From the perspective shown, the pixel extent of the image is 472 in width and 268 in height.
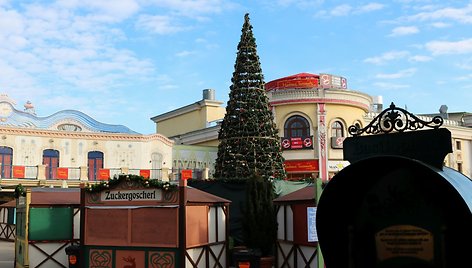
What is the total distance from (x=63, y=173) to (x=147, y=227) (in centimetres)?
2278

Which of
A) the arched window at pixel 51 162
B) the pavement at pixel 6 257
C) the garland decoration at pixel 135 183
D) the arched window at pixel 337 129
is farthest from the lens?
the arched window at pixel 337 129

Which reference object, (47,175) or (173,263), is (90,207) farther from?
(47,175)

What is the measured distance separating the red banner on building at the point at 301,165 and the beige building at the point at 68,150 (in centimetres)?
902

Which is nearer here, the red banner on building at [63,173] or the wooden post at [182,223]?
the wooden post at [182,223]

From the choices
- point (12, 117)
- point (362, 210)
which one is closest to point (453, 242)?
point (362, 210)

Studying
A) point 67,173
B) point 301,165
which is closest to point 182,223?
point 67,173

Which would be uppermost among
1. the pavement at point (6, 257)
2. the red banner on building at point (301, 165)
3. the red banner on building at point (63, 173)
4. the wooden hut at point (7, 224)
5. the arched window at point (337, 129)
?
the arched window at point (337, 129)

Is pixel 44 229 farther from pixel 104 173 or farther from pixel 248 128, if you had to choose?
pixel 104 173

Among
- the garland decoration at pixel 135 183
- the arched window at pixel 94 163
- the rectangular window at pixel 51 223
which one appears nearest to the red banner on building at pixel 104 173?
the arched window at pixel 94 163

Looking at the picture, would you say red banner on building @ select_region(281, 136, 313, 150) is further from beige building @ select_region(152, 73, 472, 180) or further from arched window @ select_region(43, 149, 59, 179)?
arched window @ select_region(43, 149, 59, 179)

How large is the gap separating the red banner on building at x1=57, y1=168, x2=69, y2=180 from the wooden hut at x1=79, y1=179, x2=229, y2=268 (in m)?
20.9

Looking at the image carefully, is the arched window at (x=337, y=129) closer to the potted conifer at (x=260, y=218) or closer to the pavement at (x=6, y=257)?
the potted conifer at (x=260, y=218)

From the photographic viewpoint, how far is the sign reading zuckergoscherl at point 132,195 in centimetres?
1394

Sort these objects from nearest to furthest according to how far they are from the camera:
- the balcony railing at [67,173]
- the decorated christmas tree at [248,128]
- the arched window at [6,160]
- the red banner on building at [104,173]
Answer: the decorated christmas tree at [248,128]
the balcony railing at [67,173]
the arched window at [6,160]
the red banner on building at [104,173]
